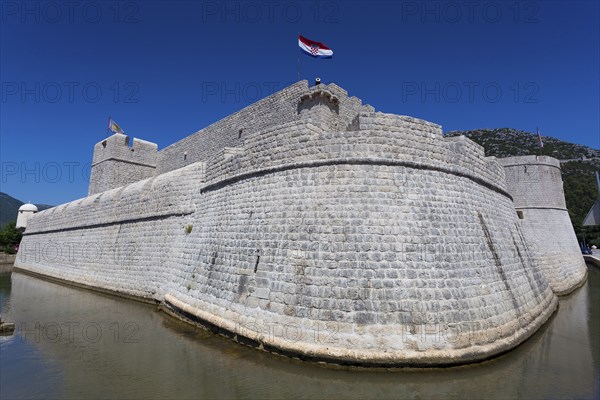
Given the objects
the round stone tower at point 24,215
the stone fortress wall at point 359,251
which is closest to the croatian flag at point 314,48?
the stone fortress wall at point 359,251

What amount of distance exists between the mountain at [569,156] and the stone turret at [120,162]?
29.5m

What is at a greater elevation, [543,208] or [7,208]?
[7,208]

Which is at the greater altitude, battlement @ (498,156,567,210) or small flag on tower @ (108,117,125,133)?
small flag on tower @ (108,117,125,133)

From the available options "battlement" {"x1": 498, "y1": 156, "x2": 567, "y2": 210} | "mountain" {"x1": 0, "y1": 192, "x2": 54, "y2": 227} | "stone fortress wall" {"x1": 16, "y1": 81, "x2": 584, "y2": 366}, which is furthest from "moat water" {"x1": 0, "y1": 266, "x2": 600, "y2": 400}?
"mountain" {"x1": 0, "y1": 192, "x2": 54, "y2": 227}

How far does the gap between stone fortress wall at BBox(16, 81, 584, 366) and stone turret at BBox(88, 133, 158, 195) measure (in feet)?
44.8

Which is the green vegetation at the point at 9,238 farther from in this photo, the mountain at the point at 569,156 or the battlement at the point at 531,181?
the mountain at the point at 569,156

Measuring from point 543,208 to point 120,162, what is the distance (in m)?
24.7

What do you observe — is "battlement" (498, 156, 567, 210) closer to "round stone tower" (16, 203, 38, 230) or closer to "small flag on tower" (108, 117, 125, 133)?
"small flag on tower" (108, 117, 125, 133)

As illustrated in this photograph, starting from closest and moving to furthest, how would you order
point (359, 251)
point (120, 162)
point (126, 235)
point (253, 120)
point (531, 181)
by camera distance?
point (359, 251)
point (126, 235)
point (253, 120)
point (531, 181)
point (120, 162)

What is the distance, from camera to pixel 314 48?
11984 mm

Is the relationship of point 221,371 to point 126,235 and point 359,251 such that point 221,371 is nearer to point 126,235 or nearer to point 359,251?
point 359,251

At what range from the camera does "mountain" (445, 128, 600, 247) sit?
1385 inches

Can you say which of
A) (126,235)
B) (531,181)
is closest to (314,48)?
(126,235)

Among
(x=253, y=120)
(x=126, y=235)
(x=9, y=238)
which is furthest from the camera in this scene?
(x=9, y=238)
